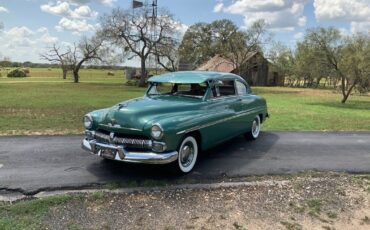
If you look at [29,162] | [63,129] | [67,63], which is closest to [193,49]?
[67,63]

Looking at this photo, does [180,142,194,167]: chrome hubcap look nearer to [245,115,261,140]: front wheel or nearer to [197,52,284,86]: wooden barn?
[245,115,261,140]: front wheel

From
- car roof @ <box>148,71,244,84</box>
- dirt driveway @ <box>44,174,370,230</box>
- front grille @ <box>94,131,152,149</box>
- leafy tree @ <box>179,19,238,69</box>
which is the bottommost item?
dirt driveway @ <box>44,174,370,230</box>

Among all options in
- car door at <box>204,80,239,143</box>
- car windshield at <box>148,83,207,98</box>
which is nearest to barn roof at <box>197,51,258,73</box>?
car door at <box>204,80,239,143</box>

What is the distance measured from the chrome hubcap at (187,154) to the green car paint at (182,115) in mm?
222

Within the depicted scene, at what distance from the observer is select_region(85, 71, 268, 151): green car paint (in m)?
5.77

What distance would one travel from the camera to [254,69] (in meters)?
58.2

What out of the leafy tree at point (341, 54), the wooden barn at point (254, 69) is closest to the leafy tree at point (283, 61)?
the wooden barn at point (254, 69)

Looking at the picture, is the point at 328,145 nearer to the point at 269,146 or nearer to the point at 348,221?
the point at 269,146

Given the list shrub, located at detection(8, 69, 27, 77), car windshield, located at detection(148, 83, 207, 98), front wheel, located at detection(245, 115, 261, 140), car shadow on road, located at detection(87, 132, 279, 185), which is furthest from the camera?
shrub, located at detection(8, 69, 27, 77)

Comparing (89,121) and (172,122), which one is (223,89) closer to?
(172,122)

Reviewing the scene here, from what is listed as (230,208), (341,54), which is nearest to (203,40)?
(341,54)

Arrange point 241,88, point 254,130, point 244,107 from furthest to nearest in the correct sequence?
point 254,130, point 241,88, point 244,107

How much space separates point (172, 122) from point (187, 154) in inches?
29.2

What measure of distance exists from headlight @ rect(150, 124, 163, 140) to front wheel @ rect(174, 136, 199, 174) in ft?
1.74
